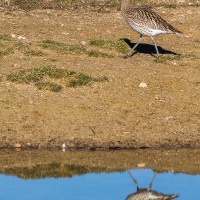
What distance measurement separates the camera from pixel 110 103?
16.0 meters

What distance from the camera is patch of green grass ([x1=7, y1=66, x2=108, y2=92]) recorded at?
651 inches

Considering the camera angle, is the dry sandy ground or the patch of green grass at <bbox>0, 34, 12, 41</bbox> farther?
the patch of green grass at <bbox>0, 34, 12, 41</bbox>

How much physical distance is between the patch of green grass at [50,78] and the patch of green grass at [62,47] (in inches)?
69.4

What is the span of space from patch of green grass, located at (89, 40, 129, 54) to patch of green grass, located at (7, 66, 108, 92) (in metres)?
2.74

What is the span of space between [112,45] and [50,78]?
3.39m

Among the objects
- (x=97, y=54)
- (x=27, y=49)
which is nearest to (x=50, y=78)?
(x=27, y=49)

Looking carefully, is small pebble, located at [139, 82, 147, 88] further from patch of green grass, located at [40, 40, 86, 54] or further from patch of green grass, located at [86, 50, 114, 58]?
patch of green grass, located at [40, 40, 86, 54]

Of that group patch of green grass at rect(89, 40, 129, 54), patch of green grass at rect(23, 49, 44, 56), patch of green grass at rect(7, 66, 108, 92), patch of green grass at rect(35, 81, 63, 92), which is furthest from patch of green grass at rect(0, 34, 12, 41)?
patch of green grass at rect(35, 81, 63, 92)

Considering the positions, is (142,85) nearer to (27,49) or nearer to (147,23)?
(147,23)

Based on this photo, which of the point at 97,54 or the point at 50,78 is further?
the point at 97,54

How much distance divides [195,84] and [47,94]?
3047 mm

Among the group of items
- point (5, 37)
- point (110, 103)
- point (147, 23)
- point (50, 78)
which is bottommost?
point (5, 37)

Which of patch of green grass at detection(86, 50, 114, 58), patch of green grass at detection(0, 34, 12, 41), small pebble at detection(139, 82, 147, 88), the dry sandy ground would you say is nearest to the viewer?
the dry sandy ground

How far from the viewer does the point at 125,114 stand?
15.5m
